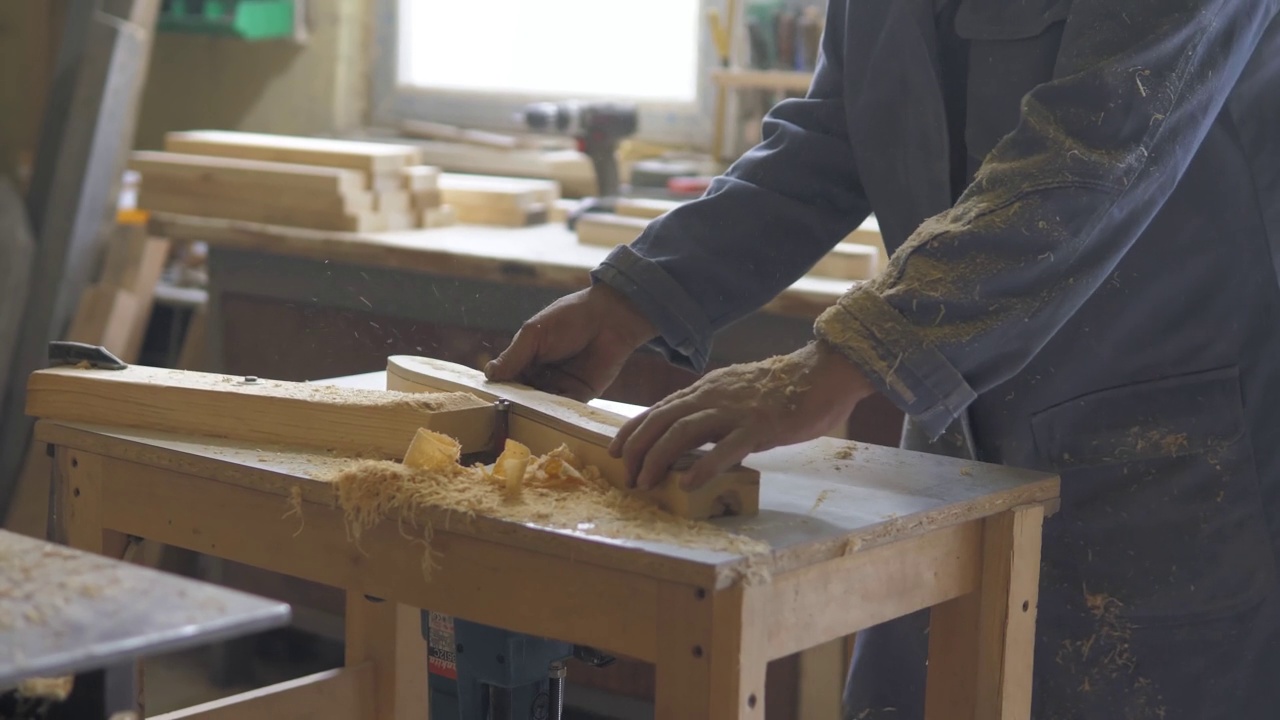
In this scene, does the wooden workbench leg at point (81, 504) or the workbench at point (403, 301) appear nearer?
the wooden workbench leg at point (81, 504)

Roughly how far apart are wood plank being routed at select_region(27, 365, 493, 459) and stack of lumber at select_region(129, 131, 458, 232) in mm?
1354

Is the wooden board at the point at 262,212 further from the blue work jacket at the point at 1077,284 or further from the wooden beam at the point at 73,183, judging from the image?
the blue work jacket at the point at 1077,284

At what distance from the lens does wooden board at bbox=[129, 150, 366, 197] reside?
2703 millimetres

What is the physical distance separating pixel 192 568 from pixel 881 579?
2256mm

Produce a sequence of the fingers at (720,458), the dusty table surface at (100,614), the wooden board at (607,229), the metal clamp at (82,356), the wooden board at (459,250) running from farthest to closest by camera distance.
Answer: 1. the wooden board at (607,229)
2. the wooden board at (459,250)
3. the metal clamp at (82,356)
4. the fingers at (720,458)
5. the dusty table surface at (100,614)

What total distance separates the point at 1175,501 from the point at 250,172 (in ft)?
6.58

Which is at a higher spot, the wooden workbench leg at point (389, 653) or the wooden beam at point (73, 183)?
the wooden beam at point (73, 183)

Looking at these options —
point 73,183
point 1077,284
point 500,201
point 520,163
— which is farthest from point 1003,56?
point 73,183

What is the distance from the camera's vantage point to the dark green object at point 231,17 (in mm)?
3586

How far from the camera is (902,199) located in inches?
56.1

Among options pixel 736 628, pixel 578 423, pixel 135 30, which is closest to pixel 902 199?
pixel 578 423

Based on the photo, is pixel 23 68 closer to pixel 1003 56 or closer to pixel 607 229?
pixel 607 229

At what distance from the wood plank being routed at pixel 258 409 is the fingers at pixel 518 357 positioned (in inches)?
4.7

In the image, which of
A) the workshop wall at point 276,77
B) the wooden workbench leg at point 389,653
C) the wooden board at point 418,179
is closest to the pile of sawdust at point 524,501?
the wooden workbench leg at point 389,653
